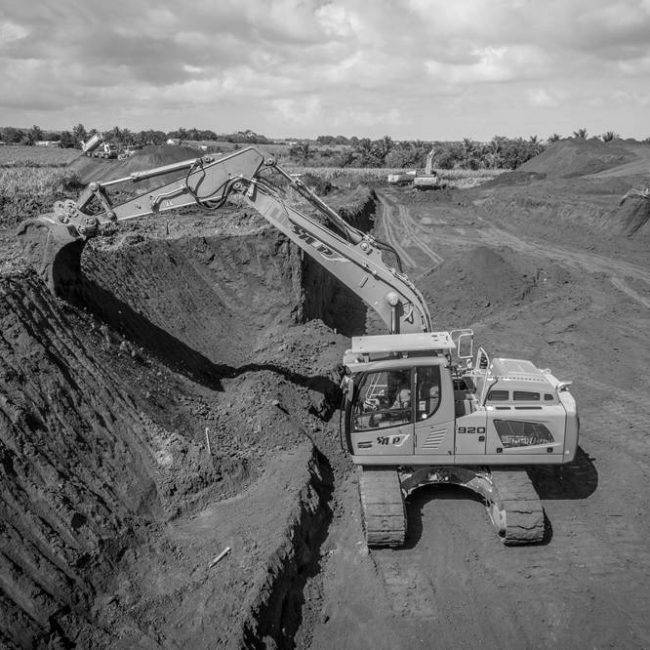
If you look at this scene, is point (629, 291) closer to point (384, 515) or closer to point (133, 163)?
point (384, 515)

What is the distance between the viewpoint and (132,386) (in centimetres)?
1110

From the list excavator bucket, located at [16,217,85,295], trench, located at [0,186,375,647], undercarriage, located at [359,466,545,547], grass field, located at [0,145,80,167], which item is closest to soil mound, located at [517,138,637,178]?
grass field, located at [0,145,80,167]

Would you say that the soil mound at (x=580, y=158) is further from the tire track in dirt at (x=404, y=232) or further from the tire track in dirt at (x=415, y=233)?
the tire track in dirt at (x=415, y=233)

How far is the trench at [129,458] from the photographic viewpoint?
7.45 m

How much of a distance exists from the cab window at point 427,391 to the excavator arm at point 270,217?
5.29 ft

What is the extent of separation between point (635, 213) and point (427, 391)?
27186 mm

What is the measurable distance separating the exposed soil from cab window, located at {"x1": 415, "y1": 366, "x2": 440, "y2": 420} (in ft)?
6.14

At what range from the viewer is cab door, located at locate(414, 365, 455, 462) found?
919cm

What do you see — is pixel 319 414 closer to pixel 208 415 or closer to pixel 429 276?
pixel 208 415

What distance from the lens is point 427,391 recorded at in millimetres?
9266

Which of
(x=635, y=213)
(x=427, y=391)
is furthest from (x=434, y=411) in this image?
(x=635, y=213)

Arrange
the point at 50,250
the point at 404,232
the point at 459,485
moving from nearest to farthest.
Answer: the point at 459,485
the point at 50,250
the point at 404,232

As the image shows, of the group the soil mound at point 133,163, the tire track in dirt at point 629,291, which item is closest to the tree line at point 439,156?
the soil mound at point 133,163

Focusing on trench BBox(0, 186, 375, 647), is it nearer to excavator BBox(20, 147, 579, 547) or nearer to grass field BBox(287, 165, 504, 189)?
excavator BBox(20, 147, 579, 547)
